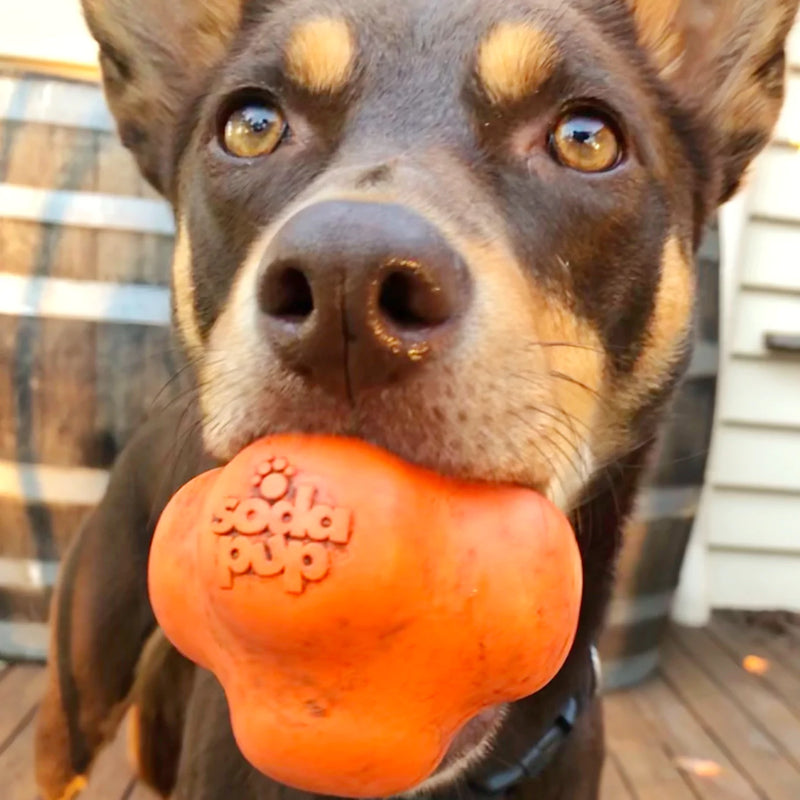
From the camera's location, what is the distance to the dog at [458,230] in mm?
887

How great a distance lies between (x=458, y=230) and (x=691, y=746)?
7.21 ft

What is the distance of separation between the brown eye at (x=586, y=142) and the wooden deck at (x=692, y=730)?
5.85 ft

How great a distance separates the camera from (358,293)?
803 millimetres

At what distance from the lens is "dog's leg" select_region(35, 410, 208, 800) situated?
2059mm

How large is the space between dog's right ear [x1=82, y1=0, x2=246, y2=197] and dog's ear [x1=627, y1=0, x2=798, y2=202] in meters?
0.72

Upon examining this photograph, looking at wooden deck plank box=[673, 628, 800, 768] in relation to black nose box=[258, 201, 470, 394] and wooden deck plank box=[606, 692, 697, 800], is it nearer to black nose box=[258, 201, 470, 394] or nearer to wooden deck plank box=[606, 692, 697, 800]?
wooden deck plank box=[606, 692, 697, 800]

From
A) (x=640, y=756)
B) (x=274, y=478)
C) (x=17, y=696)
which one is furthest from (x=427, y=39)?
(x=17, y=696)

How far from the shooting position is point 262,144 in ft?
4.33

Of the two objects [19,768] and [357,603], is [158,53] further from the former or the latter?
[19,768]

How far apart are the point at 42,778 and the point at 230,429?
1.49 metres

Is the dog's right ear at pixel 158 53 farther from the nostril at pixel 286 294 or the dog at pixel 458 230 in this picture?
the nostril at pixel 286 294

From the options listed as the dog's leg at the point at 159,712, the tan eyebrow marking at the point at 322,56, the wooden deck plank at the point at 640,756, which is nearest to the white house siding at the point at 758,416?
the wooden deck plank at the point at 640,756

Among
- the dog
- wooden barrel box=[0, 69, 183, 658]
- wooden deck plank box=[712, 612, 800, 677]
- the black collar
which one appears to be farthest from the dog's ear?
wooden deck plank box=[712, 612, 800, 677]

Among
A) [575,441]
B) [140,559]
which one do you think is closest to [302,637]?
[575,441]
